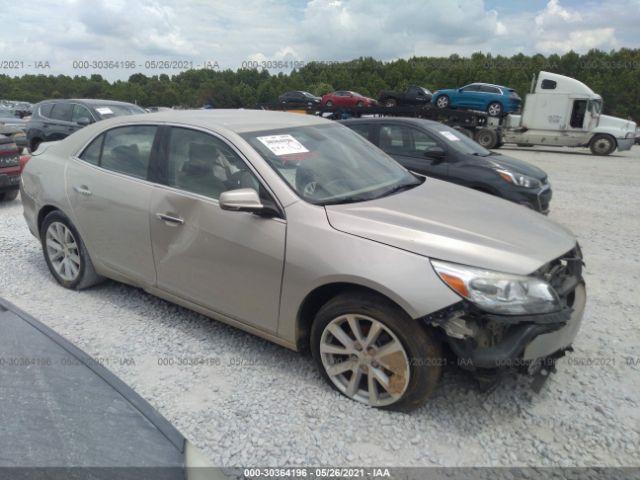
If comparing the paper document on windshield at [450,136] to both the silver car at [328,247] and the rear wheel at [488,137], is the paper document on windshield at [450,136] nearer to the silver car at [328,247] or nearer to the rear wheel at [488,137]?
the silver car at [328,247]

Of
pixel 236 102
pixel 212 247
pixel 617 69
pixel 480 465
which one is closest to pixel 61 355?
pixel 212 247

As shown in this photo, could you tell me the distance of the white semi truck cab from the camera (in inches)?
706

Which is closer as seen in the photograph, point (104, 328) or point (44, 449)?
point (44, 449)

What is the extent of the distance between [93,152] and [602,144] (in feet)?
63.4

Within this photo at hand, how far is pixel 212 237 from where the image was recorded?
121 inches

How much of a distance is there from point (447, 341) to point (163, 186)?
7.12ft

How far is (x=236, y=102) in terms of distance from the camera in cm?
4003

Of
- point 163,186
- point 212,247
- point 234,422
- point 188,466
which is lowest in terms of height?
point 234,422

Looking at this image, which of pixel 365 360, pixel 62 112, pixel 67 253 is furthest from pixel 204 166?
pixel 62 112

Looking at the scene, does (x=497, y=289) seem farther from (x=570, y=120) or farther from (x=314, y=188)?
(x=570, y=120)

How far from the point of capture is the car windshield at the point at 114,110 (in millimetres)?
11055

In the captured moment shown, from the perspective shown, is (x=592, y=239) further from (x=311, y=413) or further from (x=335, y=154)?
(x=311, y=413)

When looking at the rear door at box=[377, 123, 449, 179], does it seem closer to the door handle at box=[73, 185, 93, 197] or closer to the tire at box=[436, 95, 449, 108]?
the door handle at box=[73, 185, 93, 197]

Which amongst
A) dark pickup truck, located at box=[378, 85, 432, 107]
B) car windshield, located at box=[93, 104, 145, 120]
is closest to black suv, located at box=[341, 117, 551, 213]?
car windshield, located at box=[93, 104, 145, 120]
